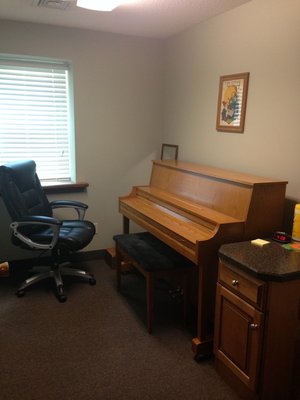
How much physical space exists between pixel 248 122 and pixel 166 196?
2.83ft

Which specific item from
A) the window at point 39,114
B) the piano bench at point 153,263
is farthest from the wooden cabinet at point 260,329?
the window at point 39,114

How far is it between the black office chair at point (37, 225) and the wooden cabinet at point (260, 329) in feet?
4.72

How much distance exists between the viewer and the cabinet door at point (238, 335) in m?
1.77

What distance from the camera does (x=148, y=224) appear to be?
270 centimetres

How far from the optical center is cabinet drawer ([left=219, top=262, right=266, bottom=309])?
1.72 m

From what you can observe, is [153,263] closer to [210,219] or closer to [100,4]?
[210,219]

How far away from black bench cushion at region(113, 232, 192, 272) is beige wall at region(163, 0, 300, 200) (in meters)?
0.83

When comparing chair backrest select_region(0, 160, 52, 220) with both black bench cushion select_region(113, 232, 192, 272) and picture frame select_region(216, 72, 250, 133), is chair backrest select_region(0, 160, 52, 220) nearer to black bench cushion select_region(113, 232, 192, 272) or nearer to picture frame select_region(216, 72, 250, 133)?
black bench cushion select_region(113, 232, 192, 272)

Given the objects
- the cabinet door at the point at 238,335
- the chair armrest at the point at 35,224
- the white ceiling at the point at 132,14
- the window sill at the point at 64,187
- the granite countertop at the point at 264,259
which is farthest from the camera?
the window sill at the point at 64,187

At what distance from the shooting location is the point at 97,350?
2.29 meters

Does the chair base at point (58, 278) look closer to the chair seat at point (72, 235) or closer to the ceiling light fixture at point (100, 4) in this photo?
the chair seat at point (72, 235)

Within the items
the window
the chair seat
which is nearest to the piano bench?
the chair seat

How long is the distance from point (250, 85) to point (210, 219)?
1.04m

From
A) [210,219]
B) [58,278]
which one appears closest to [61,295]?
[58,278]
